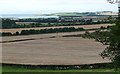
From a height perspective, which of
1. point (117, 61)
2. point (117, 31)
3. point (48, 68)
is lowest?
point (48, 68)

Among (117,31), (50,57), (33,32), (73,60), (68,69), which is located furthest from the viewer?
(33,32)

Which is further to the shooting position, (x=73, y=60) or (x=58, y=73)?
(x=73, y=60)

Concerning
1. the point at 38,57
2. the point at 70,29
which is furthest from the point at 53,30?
the point at 38,57

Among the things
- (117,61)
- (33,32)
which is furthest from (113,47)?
(33,32)

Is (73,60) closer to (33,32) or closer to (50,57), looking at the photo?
(50,57)

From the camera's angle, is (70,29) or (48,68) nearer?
(48,68)

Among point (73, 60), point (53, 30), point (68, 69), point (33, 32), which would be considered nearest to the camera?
point (68, 69)

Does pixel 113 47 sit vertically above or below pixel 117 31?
below

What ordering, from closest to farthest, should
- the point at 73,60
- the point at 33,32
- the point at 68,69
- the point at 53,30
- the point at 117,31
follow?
the point at 117,31 → the point at 68,69 → the point at 73,60 → the point at 33,32 → the point at 53,30

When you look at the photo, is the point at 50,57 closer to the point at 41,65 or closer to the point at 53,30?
the point at 41,65
